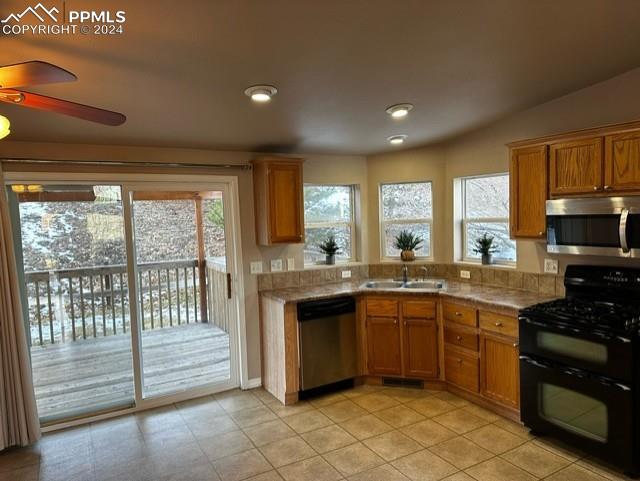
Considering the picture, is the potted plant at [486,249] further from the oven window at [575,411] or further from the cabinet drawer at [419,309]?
the oven window at [575,411]

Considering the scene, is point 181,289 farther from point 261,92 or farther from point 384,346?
point 261,92

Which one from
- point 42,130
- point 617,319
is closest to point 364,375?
point 617,319

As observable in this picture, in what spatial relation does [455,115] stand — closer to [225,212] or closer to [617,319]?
[617,319]

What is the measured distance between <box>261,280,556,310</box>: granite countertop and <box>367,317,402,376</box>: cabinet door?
0.30 m

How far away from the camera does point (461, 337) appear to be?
12.1 ft

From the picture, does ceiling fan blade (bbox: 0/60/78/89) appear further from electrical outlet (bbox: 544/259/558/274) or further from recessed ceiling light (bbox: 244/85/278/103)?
electrical outlet (bbox: 544/259/558/274)

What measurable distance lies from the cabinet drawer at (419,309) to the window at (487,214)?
33.9 inches

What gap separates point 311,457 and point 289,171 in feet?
8.05

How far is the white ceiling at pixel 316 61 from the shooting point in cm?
185

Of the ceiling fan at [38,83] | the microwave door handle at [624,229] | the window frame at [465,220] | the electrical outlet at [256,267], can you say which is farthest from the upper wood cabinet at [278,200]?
the microwave door handle at [624,229]

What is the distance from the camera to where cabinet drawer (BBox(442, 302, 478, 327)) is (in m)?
3.57

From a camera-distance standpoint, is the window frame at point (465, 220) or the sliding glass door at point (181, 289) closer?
the sliding glass door at point (181, 289)

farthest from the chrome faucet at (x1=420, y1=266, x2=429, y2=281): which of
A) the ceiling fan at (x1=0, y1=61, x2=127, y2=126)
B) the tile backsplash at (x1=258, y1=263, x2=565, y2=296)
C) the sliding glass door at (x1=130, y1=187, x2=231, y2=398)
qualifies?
the ceiling fan at (x1=0, y1=61, x2=127, y2=126)

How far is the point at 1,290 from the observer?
298cm
